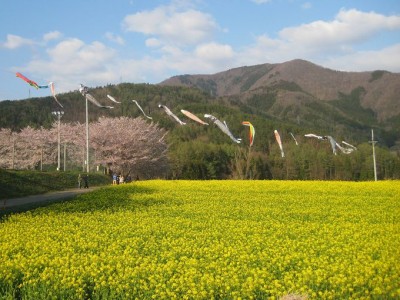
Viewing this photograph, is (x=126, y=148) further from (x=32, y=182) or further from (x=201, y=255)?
(x=201, y=255)

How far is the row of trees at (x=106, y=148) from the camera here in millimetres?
51406

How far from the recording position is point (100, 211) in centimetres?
1554

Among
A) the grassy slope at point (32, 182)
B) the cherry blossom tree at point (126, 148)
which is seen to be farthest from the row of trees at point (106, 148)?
the grassy slope at point (32, 182)

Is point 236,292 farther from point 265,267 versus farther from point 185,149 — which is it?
point 185,149

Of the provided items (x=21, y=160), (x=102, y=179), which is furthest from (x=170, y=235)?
(x=21, y=160)

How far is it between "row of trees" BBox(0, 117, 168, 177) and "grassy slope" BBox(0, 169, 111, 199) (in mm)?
9980

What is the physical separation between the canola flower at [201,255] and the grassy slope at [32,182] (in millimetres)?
14167

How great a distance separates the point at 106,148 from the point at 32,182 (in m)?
19.4

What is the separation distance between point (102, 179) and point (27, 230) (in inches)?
1366

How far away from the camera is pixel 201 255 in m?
8.14

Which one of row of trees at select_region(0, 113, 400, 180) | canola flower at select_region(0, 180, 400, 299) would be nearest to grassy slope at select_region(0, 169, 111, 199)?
row of trees at select_region(0, 113, 400, 180)

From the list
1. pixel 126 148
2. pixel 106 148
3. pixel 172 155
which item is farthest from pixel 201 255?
pixel 172 155

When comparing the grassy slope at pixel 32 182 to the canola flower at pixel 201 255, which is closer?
the canola flower at pixel 201 255

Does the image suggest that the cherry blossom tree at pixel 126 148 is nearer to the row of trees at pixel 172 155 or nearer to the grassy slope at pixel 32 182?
the row of trees at pixel 172 155
